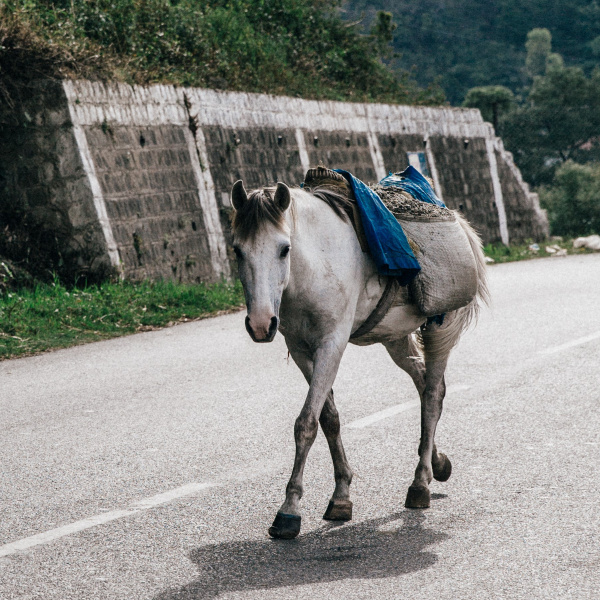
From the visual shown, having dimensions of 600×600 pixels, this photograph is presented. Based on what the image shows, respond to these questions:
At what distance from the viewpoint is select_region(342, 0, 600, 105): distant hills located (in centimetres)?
8488

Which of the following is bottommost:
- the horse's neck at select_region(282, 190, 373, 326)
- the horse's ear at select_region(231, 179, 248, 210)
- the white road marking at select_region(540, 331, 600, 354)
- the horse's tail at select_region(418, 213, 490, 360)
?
the white road marking at select_region(540, 331, 600, 354)

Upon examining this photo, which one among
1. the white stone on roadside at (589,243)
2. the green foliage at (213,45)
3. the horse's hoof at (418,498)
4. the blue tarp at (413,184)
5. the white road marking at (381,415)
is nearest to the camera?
the horse's hoof at (418,498)

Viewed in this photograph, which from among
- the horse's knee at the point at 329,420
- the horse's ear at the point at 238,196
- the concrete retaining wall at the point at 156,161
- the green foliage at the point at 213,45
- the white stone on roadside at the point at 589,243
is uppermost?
the green foliage at the point at 213,45

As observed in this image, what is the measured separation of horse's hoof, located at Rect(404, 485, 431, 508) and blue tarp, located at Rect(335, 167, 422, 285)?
1.02m

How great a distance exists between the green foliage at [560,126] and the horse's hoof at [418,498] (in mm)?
58279

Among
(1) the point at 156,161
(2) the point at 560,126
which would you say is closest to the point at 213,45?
(1) the point at 156,161

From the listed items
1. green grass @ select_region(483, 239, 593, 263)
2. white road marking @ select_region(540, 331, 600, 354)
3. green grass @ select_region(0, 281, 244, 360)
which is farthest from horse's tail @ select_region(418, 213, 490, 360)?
green grass @ select_region(483, 239, 593, 263)

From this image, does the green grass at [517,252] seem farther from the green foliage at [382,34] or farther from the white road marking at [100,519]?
the white road marking at [100,519]

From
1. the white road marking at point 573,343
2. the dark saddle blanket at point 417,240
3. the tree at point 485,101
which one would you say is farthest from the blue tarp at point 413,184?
the tree at point 485,101

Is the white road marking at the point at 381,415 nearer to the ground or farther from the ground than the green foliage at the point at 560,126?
nearer to the ground

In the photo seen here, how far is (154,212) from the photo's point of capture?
14.5 m

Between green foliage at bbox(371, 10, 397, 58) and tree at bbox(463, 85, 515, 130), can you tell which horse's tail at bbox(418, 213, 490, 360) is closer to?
green foliage at bbox(371, 10, 397, 58)

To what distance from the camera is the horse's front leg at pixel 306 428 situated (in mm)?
4566

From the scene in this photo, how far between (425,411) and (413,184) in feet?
4.32
